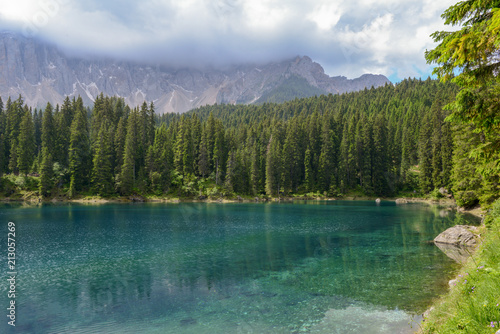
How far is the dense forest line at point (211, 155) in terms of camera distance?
299 ft

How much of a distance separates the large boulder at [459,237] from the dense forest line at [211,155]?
186 ft

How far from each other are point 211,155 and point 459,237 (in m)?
91.7

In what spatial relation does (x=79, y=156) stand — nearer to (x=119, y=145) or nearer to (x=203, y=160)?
(x=119, y=145)

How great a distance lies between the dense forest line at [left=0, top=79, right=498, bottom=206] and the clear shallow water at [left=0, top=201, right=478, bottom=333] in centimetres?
5945

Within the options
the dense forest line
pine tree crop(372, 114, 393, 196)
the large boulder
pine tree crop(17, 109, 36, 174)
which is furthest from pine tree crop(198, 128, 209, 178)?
the large boulder

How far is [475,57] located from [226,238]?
3029 centimetres

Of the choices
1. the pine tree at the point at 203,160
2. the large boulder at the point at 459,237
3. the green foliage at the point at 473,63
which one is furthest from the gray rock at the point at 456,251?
the pine tree at the point at 203,160

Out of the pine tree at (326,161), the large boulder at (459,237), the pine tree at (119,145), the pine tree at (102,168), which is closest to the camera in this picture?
the large boulder at (459,237)

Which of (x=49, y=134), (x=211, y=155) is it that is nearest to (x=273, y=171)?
(x=211, y=155)

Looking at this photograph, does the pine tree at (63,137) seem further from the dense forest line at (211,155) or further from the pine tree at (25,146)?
the pine tree at (25,146)

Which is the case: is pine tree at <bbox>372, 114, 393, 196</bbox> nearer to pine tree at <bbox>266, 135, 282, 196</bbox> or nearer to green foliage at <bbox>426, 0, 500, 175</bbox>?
pine tree at <bbox>266, 135, 282, 196</bbox>

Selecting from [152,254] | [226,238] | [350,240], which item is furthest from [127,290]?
[350,240]

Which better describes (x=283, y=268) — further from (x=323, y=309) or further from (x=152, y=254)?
(x=152, y=254)

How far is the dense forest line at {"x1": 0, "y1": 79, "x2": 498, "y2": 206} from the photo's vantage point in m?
91.0
